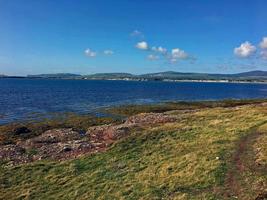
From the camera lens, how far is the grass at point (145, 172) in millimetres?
22078

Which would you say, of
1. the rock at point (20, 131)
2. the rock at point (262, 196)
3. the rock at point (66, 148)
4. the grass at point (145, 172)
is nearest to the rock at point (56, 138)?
the rock at point (66, 148)

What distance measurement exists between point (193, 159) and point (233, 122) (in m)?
16.1

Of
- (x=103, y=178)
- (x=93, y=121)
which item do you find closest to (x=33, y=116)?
(x=93, y=121)

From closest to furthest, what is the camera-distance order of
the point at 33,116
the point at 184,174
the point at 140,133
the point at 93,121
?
the point at 184,174 → the point at 140,133 → the point at 93,121 → the point at 33,116

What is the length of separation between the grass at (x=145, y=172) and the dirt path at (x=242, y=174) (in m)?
0.20

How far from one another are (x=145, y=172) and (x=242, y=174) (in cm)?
729

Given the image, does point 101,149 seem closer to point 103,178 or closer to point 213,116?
point 103,178

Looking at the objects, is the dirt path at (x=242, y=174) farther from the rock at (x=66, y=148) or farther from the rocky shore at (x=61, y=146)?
the rock at (x=66, y=148)

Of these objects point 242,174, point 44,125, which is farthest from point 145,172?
point 44,125

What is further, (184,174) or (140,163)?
(140,163)

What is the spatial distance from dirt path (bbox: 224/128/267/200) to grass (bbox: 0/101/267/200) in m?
0.20

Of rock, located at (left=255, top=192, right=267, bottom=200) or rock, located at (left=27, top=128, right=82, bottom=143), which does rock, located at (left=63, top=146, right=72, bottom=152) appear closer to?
rock, located at (left=27, top=128, right=82, bottom=143)

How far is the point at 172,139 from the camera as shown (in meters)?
35.3

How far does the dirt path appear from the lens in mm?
19766
